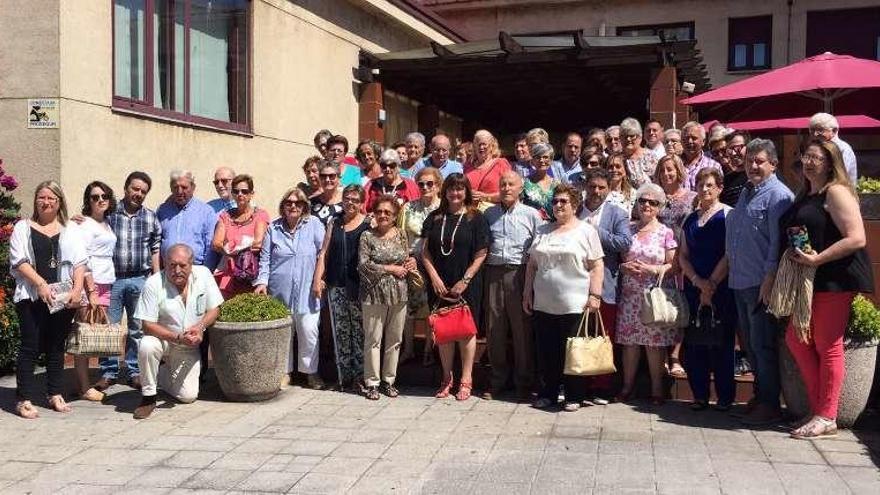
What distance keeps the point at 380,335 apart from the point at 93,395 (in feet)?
7.93

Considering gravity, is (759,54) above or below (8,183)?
above

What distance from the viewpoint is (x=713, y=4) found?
21547mm

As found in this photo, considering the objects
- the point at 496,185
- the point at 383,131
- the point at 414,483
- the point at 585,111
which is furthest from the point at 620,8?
the point at 414,483

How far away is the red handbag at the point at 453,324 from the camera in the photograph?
279 inches

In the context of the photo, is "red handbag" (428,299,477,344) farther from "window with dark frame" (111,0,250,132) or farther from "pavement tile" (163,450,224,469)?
"window with dark frame" (111,0,250,132)

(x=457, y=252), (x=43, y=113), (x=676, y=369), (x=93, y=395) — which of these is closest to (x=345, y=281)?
(x=457, y=252)

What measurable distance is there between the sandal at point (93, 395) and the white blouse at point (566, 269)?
3.71 metres

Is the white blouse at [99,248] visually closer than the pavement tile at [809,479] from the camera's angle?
No

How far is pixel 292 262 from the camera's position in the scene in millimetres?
7543

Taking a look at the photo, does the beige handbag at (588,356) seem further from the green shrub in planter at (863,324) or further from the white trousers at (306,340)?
the white trousers at (306,340)

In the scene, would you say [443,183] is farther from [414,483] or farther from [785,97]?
[785,97]

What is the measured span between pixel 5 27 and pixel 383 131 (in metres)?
6.49

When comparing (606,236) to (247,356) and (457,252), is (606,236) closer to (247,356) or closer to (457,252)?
(457,252)

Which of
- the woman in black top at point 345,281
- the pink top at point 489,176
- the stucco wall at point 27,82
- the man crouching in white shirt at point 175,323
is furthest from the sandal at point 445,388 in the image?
the stucco wall at point 27,82
